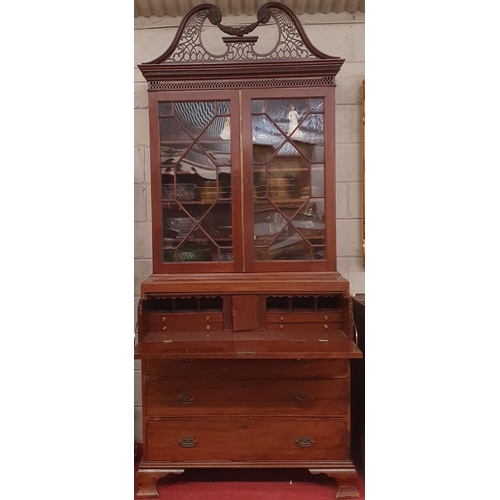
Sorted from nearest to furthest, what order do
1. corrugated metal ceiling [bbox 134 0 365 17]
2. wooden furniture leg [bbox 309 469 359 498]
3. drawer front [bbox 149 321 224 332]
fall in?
wooden furniture leg [bbox 309 469 359 498] → drawer front [bbox 149 321 224 332] → corrugated metal ceiling [bbox 134 0 365 17]

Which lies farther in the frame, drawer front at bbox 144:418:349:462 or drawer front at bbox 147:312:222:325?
drawer front at bbox 147:312:222:325

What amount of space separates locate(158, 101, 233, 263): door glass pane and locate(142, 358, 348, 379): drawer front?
0.41 metres

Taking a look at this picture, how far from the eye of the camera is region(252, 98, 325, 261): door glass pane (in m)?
1.66

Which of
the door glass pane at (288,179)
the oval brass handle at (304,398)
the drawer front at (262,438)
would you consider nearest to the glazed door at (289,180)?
the door glass pane at (288,179)

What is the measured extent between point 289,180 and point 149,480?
51.5 inches

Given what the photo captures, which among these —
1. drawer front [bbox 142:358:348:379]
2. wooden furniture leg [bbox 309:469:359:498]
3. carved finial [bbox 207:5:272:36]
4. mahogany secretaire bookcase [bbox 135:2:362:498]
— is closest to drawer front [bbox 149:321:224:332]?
mahogany secretaire bookcase [bbox 135:2:362:498]

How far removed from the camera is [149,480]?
1.60m

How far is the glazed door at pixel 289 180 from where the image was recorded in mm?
1648

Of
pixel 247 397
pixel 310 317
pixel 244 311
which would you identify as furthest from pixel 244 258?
pixel 247 397

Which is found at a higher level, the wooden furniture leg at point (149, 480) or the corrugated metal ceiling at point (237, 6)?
the corrugated metal ceiling at point (237, 6)

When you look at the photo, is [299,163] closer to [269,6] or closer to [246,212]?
[246,212]

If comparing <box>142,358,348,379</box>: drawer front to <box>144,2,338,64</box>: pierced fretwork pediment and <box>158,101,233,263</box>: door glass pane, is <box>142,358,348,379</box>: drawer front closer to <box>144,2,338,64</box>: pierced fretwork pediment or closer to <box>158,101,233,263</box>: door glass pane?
<box>158,101,233,263</box>: door glass pane

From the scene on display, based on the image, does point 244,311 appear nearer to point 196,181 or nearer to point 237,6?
point 196,181

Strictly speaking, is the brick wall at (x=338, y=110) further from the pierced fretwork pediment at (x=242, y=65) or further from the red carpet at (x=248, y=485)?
the red carpet at (x=248, y=485)
